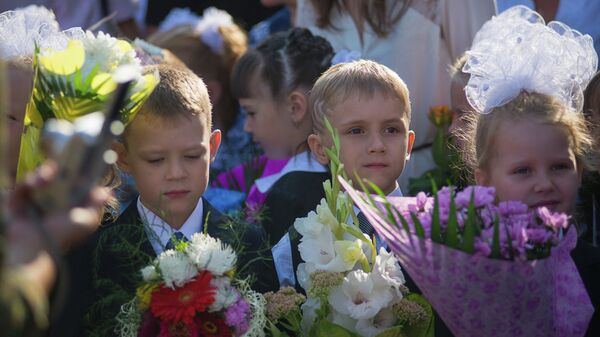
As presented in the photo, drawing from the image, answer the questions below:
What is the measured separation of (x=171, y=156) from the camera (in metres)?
3.39

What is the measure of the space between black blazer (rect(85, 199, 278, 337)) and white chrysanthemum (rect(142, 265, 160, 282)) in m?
0.08

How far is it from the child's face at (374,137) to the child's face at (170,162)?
0.60 metres

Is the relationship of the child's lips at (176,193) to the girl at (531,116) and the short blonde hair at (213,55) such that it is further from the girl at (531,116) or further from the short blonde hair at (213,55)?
the short blonde hair at (213,55)

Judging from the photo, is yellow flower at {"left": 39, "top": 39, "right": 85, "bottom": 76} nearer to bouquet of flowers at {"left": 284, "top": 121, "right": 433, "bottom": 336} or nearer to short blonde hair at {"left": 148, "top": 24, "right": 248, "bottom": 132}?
bouquet of flowers at {"left": 284, "top": 121, "right": 433, "bottom": 336}

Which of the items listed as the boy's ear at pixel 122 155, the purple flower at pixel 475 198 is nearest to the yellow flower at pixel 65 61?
the boy's ear at pixel 122 155

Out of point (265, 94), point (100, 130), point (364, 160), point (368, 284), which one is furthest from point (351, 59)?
point (100, 130)

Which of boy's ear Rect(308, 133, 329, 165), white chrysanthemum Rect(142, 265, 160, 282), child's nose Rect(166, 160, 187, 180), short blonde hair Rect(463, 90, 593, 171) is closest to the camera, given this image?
white chrysanthemum Rect(142, 265, 160, 282)

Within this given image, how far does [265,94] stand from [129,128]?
1.65 meters

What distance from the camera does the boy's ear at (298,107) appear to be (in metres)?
4.82

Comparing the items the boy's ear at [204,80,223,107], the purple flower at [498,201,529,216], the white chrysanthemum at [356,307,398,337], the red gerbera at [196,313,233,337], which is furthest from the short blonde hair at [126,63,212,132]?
the boy's ear at [204,80,223,107]

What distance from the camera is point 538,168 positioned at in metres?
3.11

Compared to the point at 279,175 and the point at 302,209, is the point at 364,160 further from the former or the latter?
the point at 279,175

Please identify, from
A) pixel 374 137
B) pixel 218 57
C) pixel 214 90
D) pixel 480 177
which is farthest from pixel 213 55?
pixel 480 177

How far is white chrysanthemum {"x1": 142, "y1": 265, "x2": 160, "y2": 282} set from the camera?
2.62 meters
